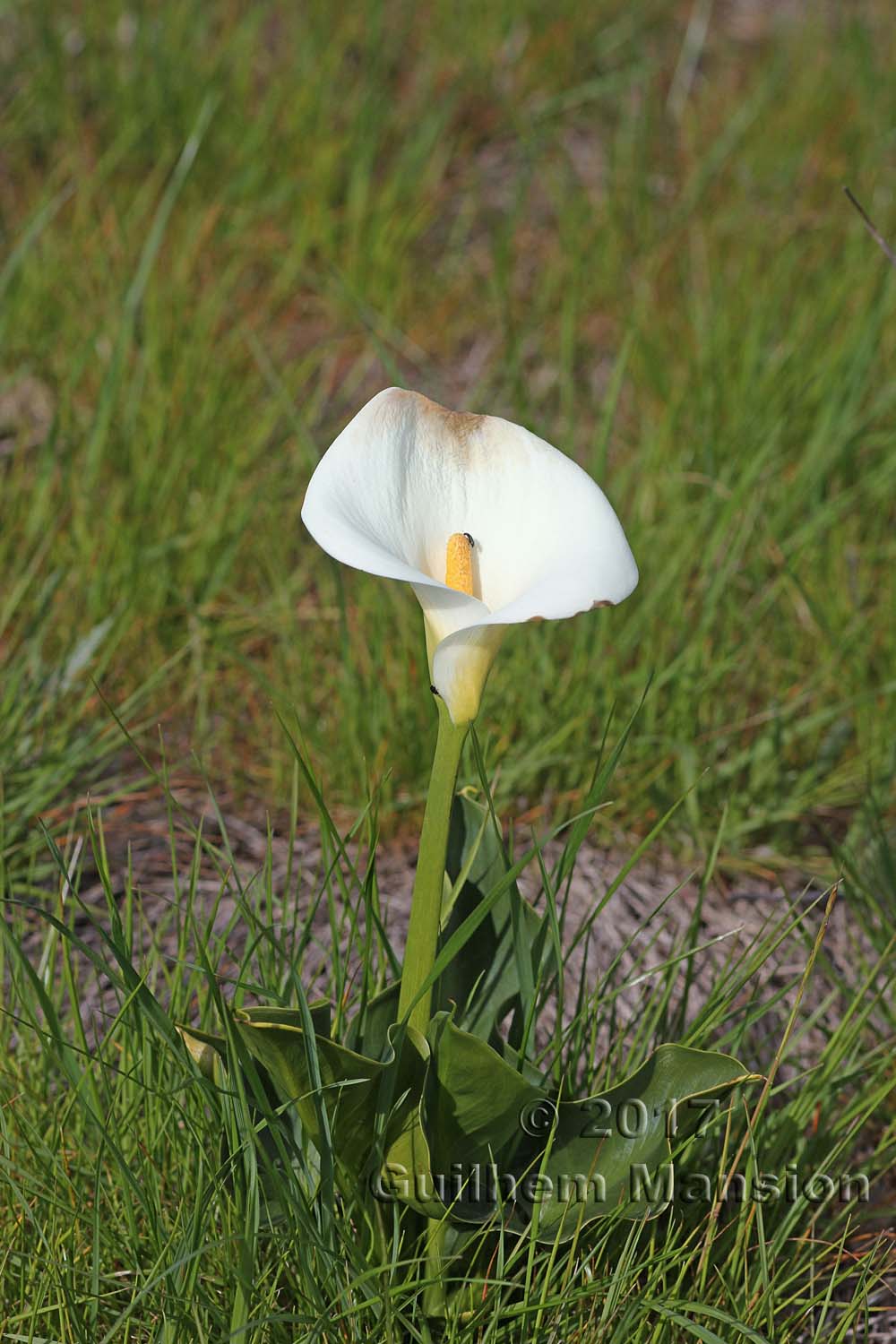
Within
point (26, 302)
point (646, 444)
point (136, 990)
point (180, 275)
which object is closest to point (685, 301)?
point (646, 444)

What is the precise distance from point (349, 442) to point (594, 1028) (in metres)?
0.44

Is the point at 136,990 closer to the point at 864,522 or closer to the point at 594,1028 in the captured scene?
the point at 594,1028

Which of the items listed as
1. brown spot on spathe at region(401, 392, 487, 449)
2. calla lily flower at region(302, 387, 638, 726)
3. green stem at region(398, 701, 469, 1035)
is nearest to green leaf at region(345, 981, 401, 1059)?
green stem at region(398, 701, 469, 1035)

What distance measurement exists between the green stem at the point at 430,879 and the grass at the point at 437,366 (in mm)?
420

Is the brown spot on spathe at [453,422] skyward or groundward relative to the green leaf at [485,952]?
skyward

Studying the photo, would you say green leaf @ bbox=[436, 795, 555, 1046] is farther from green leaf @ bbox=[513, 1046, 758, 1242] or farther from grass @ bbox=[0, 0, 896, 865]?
grass @ bbox=[0, 0, 896, 865]

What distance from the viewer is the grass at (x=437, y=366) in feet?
4.17

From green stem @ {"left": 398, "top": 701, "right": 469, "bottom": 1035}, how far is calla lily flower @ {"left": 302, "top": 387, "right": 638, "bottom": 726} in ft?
0.06

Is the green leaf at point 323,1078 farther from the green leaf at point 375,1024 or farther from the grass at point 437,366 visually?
the grass at point 437,366

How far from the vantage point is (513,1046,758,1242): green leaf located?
27.9 inches

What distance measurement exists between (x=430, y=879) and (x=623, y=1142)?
0.20m

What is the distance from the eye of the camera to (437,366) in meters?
1.86

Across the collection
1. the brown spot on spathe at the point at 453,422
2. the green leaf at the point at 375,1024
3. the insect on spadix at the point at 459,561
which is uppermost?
the brown spot on spathe at the point at 453,422

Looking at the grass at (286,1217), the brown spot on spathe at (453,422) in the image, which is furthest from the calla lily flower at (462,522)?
the grass at (286,1217)
